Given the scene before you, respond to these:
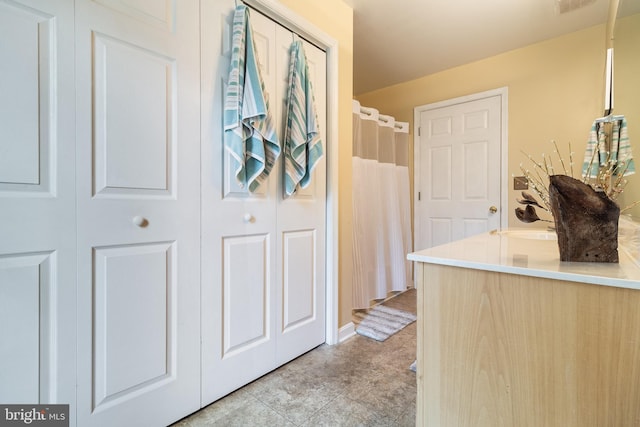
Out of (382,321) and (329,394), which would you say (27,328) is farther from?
(382,321)

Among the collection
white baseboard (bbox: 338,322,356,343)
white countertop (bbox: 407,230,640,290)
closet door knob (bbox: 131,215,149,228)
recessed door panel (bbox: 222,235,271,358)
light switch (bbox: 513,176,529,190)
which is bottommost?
white baseboard (bbox: 338,322,356,343)

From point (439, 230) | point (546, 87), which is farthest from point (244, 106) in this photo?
point (546, 87)

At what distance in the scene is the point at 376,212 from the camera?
2723mm

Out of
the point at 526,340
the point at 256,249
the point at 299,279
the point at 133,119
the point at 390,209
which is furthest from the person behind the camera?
the point at 390,209

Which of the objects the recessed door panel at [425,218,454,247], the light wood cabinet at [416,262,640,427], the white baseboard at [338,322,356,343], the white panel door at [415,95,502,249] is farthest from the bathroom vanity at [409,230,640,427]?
the recessed door panel at [425,218,454,247]

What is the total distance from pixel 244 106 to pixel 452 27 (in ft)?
6.53

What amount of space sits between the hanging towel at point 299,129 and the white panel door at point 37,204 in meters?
0.91

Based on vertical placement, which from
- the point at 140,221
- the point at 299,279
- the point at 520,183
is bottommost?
the point at 299,279

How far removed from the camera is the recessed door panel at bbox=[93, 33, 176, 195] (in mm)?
985

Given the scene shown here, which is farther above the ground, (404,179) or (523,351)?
(404,179)

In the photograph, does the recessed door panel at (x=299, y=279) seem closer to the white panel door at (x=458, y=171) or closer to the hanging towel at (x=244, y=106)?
the hanging towel at (x=244, y=106)

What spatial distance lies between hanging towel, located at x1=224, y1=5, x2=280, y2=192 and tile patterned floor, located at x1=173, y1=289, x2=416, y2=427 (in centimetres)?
106

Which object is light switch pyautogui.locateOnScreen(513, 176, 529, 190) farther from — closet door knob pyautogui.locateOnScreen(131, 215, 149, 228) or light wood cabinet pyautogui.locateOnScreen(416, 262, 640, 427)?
closet door knob pyautogui.locateOnScreen(131, 215, 149, 228)

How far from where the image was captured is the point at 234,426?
1164 mm
